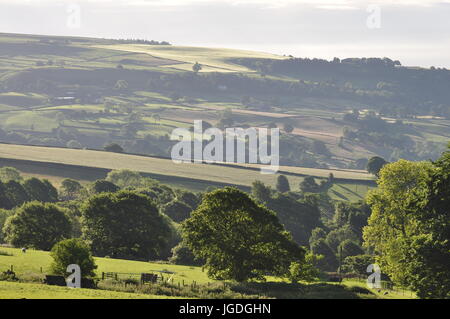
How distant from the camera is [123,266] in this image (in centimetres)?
9731

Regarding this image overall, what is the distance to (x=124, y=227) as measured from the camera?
122125mm

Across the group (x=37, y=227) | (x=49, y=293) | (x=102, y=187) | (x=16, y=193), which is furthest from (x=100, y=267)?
(x=102, y=187)

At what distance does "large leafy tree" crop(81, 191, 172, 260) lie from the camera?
121 m

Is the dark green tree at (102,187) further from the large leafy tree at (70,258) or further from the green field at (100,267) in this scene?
the large leafy tree at (70,258)

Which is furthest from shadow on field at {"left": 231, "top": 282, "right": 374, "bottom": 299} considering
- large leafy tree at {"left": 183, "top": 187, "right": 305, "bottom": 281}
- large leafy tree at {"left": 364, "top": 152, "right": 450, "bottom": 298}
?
large leafy tree at {"left": 364, "top": 152, "right": 450, "bottom": 298}

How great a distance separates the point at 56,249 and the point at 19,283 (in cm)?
867

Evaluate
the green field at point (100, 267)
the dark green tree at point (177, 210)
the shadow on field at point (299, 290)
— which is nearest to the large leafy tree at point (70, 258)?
the green field at point (100, 267)

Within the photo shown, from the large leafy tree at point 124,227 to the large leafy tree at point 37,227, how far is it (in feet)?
12.3

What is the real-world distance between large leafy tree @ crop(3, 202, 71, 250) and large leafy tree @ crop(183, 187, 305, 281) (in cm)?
3391

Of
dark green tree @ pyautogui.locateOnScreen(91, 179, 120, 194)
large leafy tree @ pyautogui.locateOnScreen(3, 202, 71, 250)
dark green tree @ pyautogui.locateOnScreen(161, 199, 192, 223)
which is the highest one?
large leafy tree @ pyautogui.locateOnScreen(3, 202, 71, 250)

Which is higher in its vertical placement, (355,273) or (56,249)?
(56,249)

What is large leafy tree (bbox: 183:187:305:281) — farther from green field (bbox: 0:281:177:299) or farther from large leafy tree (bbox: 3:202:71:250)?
large leafy tree (bbox: 3:202:71:250)
